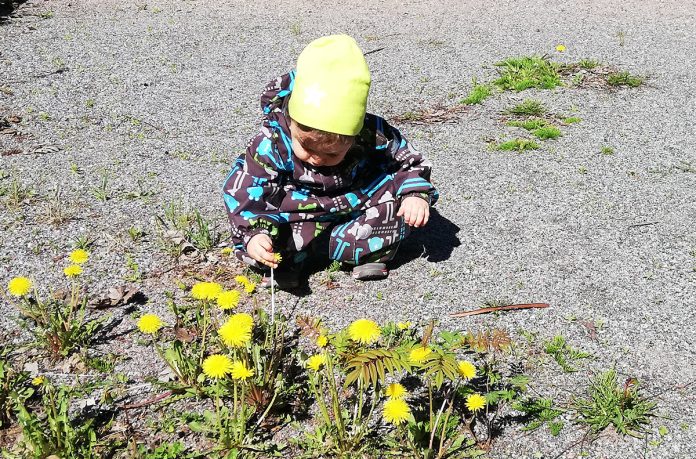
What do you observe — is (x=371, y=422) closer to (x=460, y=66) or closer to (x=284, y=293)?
(x=284, y=293)

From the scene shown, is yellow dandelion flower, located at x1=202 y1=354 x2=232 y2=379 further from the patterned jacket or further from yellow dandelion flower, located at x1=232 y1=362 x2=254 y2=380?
the patterned jacket

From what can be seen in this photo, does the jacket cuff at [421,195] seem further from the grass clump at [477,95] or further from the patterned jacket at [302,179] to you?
the grass clump at [477,95]

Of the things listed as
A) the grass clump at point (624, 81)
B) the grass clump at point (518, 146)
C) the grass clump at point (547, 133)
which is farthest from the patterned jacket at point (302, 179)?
the grass clump at point (624, 81)

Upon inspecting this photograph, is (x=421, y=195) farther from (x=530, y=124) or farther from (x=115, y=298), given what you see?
(x=530, y=124)

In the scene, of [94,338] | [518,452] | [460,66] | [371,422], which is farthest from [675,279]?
[460,66]

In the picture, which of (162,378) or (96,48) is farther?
(96,48)

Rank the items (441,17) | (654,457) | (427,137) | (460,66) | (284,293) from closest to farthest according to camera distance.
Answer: (654,457)
(284,293)
(427,137)
(460,66)
(441,17)

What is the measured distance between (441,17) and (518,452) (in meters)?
6.54

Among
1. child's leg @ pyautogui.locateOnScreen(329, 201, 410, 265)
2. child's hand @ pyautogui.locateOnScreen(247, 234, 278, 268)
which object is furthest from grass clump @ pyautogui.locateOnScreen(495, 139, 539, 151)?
child's hand @ pyautogui.locateOnScreen(247, 234, 278, 268)

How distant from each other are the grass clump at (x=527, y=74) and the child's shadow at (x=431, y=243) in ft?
7.93

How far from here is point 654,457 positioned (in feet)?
7.29

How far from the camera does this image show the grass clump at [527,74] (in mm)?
5680

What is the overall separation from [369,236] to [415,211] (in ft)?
0.88

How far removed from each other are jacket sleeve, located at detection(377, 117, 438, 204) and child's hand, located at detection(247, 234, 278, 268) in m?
0.74
